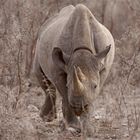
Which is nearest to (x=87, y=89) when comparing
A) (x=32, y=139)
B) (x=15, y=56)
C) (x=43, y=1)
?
(x=32, y=139)

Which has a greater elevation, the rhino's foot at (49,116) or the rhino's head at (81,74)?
the rhino's head at (81,74)

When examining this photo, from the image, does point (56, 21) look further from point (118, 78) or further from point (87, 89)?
point (87, 89)

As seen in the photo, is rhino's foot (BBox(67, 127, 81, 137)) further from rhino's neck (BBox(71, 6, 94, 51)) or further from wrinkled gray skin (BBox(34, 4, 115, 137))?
rhino's neck (BBox(71, 6, 94, 51))

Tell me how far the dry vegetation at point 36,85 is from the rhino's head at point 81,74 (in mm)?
456

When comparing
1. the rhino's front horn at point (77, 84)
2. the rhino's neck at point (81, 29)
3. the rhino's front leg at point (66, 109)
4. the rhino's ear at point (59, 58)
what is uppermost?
the rhino's neck at point (81, 29)

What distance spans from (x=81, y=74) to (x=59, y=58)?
882 millimetres

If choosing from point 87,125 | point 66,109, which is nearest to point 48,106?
point 66,109

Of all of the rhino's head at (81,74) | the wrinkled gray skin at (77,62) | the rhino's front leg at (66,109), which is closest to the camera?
the rhino's head at (81,74)

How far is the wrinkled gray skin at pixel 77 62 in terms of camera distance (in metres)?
7.43

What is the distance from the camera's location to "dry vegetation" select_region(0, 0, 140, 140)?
7996mm

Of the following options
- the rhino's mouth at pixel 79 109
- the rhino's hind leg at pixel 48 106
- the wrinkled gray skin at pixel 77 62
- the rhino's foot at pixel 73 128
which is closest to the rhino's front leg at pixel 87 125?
the wrinkled gray skin at pixel 77 62

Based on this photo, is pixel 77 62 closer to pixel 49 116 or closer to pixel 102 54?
pixel 102 54

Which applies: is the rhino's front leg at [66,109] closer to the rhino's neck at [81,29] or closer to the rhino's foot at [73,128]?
the rhino's foot at [73,128]

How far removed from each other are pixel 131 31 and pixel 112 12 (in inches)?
84.8
